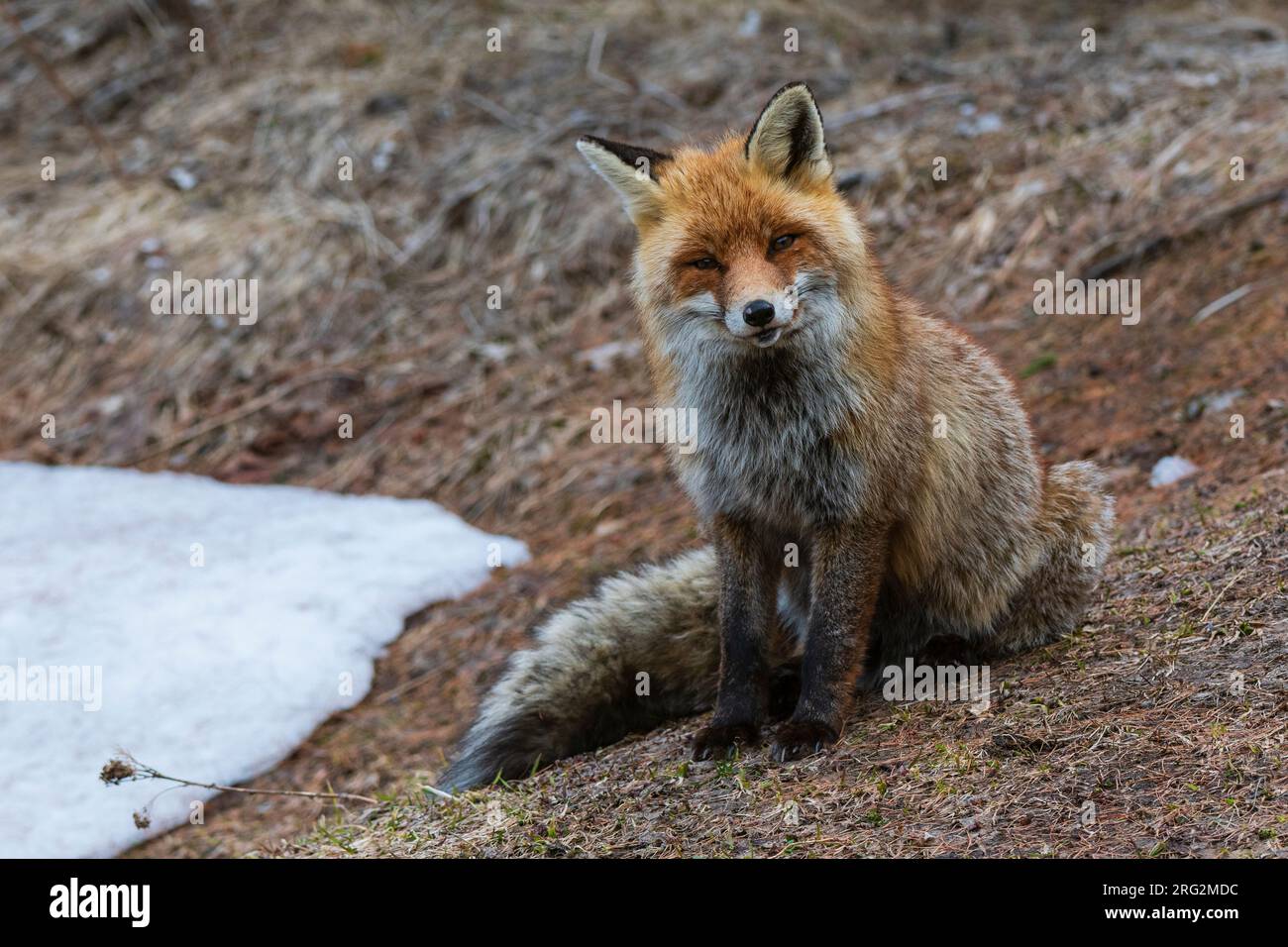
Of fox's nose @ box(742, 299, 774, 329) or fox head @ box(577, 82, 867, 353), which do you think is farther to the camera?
fox head @ box(577, 82, 867, 353)

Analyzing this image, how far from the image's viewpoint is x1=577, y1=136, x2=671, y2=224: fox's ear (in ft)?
13.8

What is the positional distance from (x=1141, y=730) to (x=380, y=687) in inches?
181

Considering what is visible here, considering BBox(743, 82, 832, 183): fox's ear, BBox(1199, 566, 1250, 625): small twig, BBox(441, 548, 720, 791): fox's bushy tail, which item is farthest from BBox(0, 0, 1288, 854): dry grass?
BBox(743, 82, 832, 183): fox's ear

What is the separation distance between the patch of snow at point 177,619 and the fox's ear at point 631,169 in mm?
3303

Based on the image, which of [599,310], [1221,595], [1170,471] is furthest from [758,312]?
[599,310]

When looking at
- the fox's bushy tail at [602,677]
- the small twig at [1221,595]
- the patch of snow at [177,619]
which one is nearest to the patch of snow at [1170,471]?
the small twig at [1221,595]

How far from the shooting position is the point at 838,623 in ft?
13.8

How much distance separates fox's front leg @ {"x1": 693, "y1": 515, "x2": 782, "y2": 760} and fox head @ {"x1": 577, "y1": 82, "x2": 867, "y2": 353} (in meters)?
0.77

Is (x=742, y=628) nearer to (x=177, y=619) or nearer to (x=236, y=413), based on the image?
(x=177, y=619)

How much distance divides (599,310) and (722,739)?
241 inches

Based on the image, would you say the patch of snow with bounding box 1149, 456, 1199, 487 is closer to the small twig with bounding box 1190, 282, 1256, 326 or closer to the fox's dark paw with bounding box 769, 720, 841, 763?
the small twig with bounding box 1190, 282, 1256, 326

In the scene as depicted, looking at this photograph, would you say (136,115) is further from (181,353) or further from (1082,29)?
(1082,29)

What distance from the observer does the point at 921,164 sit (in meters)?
9.86

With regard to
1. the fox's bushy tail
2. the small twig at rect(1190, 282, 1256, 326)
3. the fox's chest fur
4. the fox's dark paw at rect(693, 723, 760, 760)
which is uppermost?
the small twig at rect(1190, 282, 1256, 326)
